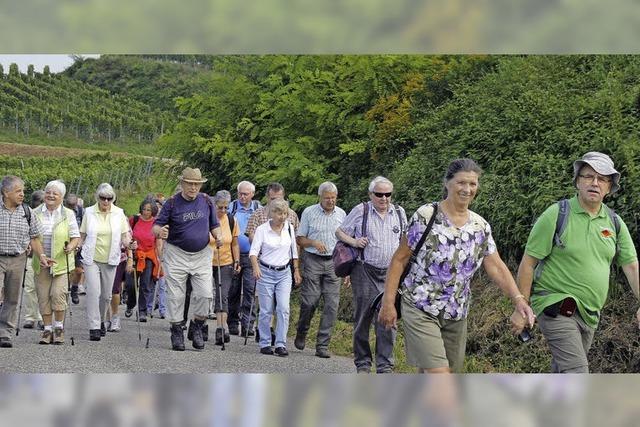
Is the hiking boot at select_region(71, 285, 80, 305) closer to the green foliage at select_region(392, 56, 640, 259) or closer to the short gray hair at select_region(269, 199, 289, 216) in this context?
the green foliage at select_region(392, 56, 640, 259)

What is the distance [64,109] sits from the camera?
1736 centimetres

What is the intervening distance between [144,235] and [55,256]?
320 centimetres

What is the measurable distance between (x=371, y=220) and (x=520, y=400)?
3.75 m

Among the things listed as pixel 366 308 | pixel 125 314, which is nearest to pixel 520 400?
pixel 366 308

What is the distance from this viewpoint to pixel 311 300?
1460cm

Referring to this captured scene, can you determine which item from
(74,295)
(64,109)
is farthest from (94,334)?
(74,295)

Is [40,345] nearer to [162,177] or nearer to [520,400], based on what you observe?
[162,177]

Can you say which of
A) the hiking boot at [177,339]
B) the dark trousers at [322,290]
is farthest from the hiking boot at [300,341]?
the hiking boot at [177,339]

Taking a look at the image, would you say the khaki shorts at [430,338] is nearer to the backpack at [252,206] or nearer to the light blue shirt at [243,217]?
the light blue shirt at [243,217]

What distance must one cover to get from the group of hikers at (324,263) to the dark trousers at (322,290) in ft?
0.04

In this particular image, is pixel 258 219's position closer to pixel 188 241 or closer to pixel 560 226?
pixel 188 241

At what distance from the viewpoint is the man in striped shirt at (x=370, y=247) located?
479 inches

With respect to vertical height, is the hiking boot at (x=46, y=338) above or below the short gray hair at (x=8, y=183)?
below

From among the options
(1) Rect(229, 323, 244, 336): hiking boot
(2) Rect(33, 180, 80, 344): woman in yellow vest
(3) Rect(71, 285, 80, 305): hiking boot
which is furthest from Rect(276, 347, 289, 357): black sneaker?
(3) Rect(71, 285, 80, 305): hiking boot
